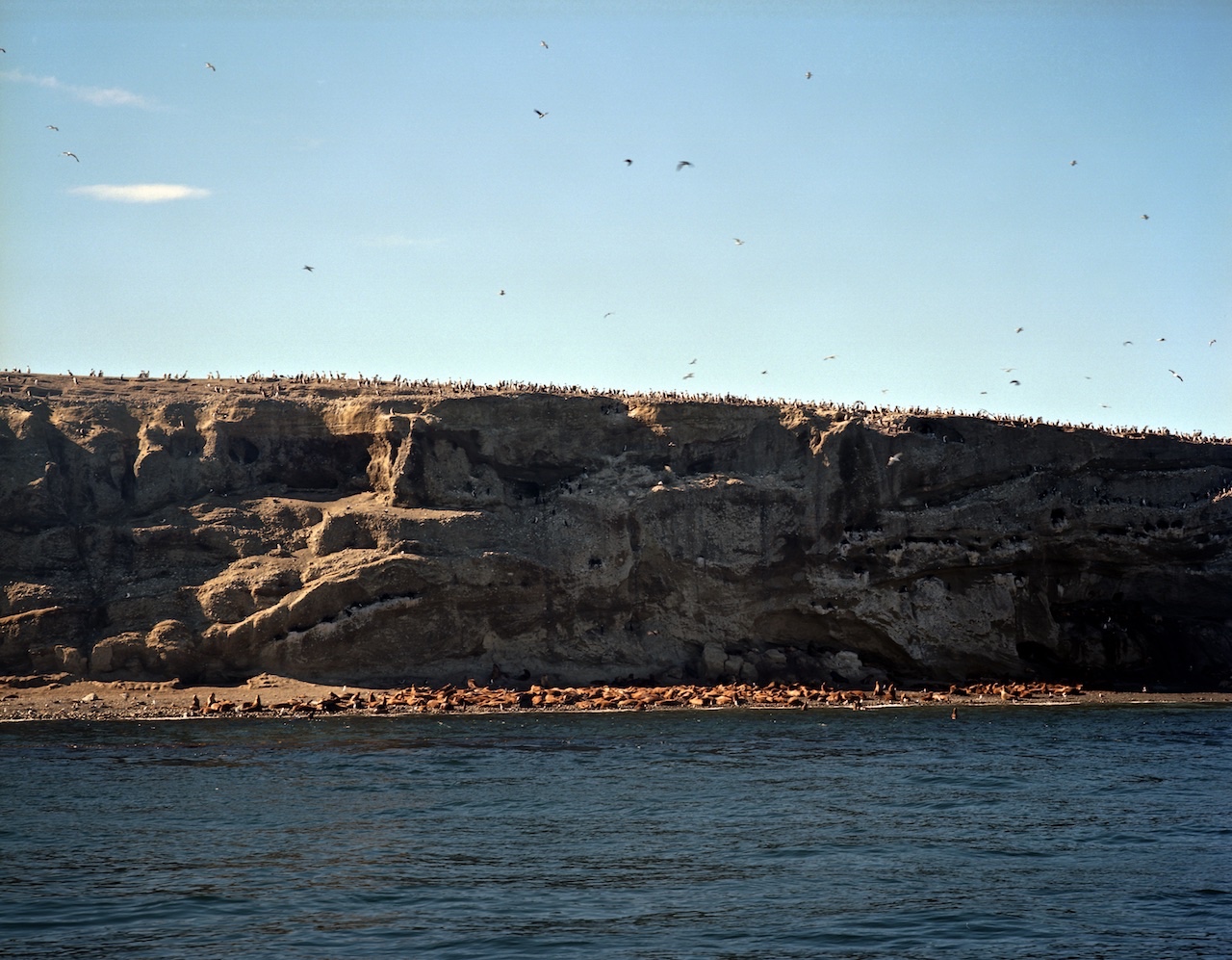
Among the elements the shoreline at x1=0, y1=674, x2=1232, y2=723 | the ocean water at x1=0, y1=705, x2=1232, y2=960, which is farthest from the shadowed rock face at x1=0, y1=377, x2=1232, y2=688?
the ocean water at x1=0, y1=705, x2=1232, y2=960

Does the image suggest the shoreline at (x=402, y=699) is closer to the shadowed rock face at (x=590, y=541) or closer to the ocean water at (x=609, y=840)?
the shadowed rock face at (x=590, y=541)

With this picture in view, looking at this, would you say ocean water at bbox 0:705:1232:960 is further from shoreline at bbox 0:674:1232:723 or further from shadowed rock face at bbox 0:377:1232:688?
shadowed rock face at bbox 0:377:1232:688

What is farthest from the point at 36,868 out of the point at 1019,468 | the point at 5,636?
the point at 1019,468

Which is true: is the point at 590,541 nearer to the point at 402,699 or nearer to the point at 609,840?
the point at 402,699

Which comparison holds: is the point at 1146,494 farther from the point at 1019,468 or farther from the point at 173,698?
the point at 173,698

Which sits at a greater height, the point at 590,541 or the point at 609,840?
the point at 590,541

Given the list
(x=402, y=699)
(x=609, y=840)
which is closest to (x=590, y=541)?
(x=402, y=699)

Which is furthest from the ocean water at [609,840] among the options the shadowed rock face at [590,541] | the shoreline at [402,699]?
the shadowed rock face at [590,541]
